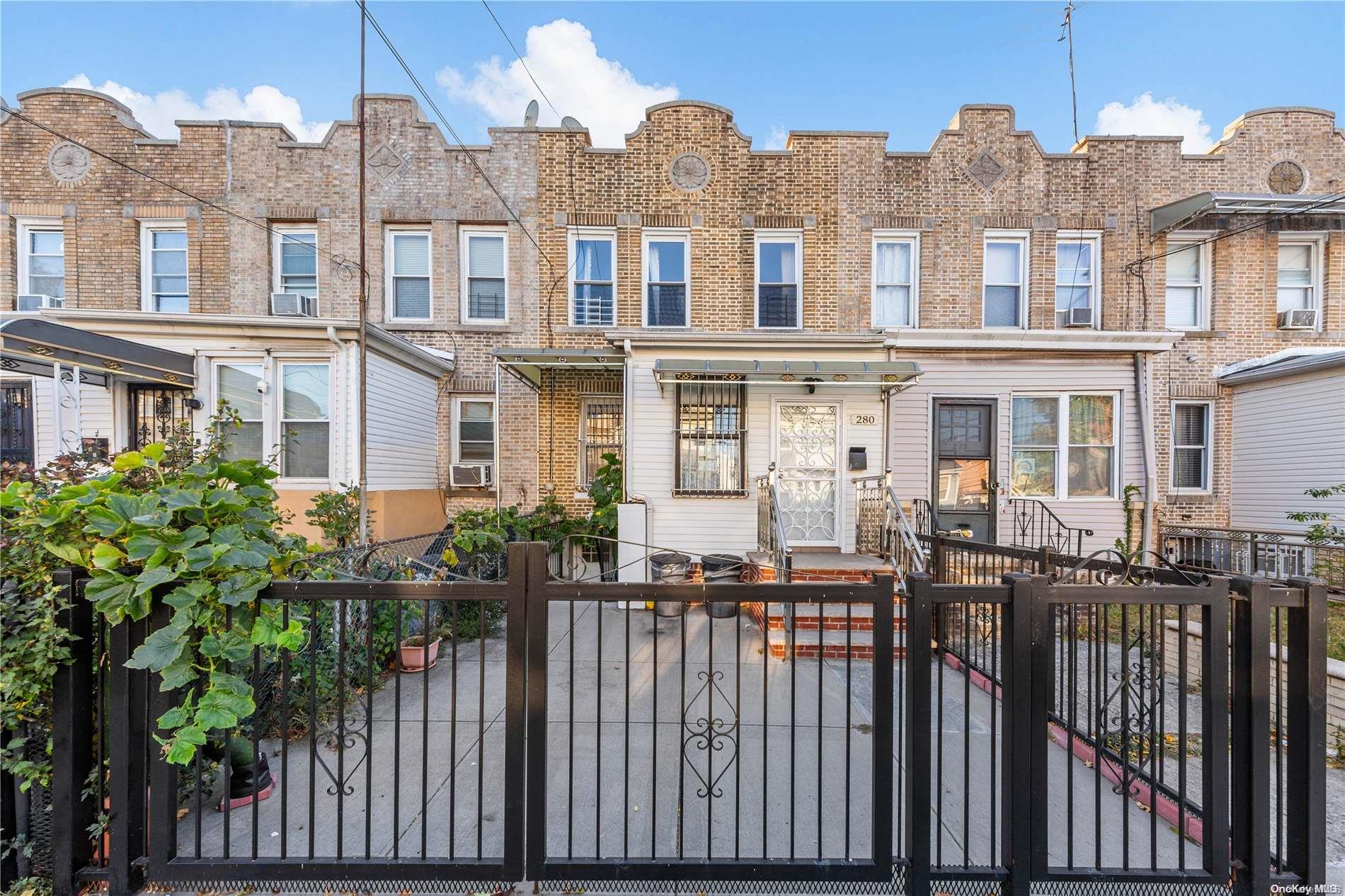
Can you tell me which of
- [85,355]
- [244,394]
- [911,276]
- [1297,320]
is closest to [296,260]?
[244,394]

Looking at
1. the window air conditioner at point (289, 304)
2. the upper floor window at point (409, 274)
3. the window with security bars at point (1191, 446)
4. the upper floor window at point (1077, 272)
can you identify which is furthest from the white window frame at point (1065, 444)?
the window air conditioner at point (289, 304)

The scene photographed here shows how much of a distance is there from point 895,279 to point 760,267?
7.98 feet

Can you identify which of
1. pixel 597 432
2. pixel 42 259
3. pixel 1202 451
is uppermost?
pixel 42 259

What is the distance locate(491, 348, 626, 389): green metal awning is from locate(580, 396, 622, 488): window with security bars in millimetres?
975

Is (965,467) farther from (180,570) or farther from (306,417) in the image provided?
(306,417)

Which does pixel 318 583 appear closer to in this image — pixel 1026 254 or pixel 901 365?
pixel 901 365

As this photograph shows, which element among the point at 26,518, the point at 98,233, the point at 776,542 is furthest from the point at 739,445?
the point at 98,233

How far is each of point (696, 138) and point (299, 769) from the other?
9.99 metres

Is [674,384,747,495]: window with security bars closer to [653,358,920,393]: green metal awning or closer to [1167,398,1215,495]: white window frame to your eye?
[653,358,920,393]: green metal awning

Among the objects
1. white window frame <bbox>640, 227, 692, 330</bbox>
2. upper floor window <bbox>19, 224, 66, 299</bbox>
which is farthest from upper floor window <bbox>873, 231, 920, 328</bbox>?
upper floor window <bbox>19, 224, 66, 299</bbox>

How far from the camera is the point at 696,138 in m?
9.25

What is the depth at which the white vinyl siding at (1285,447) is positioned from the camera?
26.2 ft

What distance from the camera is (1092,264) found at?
9.41m

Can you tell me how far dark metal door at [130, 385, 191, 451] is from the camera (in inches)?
292
